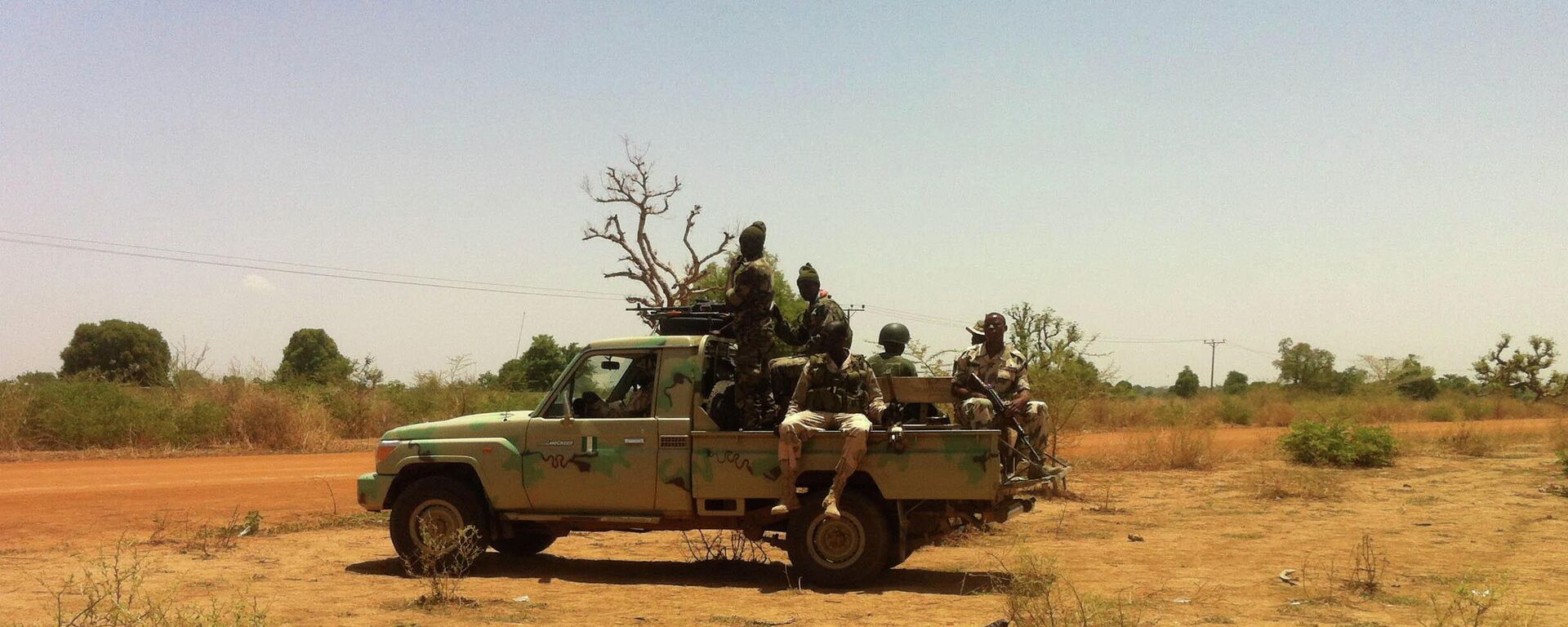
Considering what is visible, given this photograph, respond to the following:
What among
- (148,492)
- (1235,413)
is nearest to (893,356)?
(148,492)

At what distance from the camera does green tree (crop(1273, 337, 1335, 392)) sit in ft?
180

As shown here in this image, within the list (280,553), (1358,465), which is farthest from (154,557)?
(1358,465)

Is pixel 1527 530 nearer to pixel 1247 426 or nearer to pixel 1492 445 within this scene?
pixel 1492 445

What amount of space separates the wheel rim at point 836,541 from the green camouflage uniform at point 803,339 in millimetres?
1071

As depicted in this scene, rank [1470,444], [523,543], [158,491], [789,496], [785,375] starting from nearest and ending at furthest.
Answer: [789,496], [785,375], [523,543], [158,491], [1470,444]

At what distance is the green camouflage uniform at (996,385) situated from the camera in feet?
29.3

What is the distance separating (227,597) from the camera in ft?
26.8

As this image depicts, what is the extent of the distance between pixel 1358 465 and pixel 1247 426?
19474mm

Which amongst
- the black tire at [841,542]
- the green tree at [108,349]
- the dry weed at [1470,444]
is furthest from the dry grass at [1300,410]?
the green tree at [108,349]

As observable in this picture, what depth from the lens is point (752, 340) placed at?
29.5ft

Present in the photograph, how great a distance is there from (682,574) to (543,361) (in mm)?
34321

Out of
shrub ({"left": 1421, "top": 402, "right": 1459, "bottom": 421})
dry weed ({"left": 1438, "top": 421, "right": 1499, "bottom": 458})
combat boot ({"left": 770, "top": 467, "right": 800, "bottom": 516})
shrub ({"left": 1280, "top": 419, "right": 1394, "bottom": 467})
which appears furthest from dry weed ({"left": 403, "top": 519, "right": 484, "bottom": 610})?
shrub ({"left": 1421, "top": 402, "right": 1459, "bottom": 421})

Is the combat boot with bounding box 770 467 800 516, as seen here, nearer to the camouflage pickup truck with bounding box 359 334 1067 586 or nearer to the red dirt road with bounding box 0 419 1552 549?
the camouflage pickup truck with bounding box 359 334 1067 586

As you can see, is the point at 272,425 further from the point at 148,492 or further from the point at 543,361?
the point at 543,361
